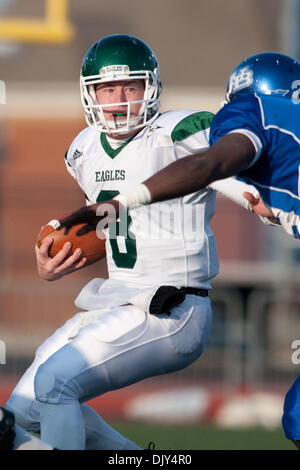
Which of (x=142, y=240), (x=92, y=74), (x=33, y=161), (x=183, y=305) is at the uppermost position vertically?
(x=33, y=161)

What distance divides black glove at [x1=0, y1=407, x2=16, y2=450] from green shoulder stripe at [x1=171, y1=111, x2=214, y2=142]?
133 cm

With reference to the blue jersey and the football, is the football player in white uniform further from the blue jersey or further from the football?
the blue jersey

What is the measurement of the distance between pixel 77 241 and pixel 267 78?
104 cm

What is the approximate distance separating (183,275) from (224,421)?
4.57m

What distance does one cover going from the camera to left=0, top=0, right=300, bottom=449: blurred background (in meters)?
8.27

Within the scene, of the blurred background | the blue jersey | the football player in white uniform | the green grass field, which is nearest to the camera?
the blue jersey

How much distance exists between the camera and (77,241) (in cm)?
371

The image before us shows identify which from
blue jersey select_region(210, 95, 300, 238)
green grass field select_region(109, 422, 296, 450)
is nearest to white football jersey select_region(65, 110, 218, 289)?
blue jersey select_region(210, 95, 300, 238)

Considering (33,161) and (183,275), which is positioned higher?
(33,161)

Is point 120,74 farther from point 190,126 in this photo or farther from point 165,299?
point 165,299

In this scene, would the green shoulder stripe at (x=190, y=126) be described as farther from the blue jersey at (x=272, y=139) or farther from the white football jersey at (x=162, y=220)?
the blue jersey at (x=272, y=139)

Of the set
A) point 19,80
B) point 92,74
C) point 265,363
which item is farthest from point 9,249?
point 92,74

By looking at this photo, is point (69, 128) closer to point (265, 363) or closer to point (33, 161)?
point (33, 161)
